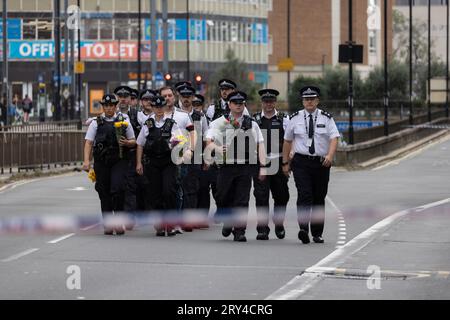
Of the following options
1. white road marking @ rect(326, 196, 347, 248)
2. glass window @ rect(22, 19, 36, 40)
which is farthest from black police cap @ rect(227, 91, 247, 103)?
glass window @ rect(22, 19, 36, 40)

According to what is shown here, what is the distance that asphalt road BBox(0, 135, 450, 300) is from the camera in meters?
13.1

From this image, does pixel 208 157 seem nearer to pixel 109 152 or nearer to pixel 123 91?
pixel 109 152

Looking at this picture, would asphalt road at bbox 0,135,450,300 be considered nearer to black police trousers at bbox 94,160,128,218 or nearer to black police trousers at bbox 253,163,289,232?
black police trousers at bbox 253,163,289,232

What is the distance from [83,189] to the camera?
99.6ft

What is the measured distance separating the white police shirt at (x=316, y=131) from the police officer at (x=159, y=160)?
74.7 inches

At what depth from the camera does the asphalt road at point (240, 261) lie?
13117mm

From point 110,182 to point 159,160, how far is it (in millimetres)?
810

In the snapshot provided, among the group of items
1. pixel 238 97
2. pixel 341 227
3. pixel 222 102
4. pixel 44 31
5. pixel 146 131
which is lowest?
pixel 341 227

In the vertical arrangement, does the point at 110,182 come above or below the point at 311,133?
below

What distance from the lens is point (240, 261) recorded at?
51.7 feet

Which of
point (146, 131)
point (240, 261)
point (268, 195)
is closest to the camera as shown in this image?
point (240, 261)

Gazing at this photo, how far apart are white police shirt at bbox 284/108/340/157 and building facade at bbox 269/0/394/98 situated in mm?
110970

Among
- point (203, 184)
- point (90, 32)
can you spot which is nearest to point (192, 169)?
point (203, 184)

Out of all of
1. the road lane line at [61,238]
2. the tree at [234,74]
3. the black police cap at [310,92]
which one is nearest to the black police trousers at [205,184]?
the road lane line at [61,238]
